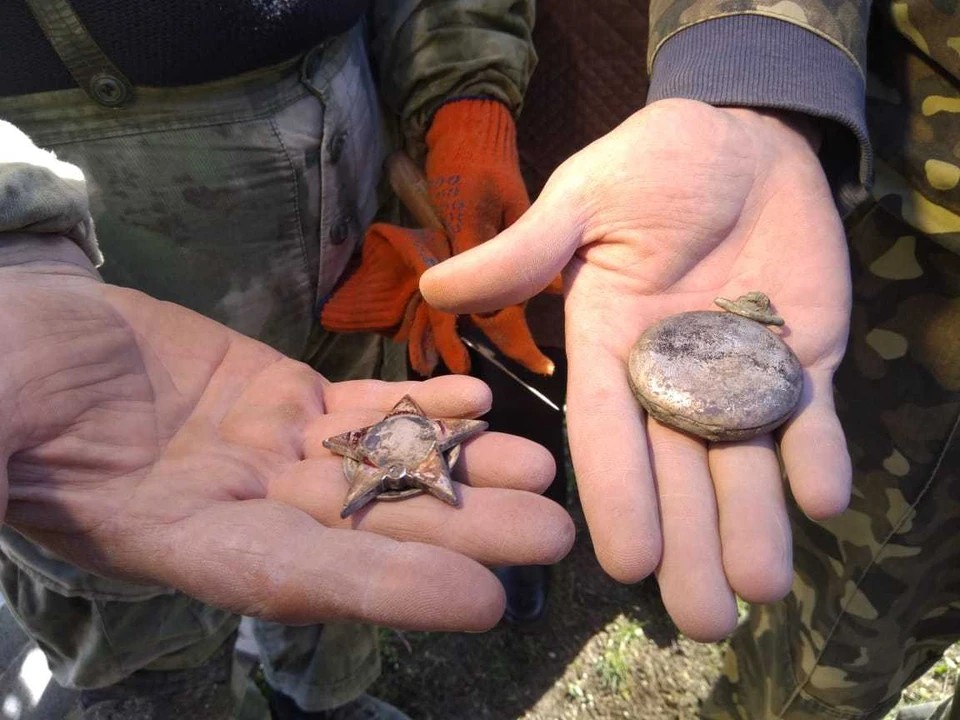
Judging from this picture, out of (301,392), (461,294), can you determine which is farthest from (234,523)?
(461,294)

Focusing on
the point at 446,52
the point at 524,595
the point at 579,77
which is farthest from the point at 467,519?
the point at 524,595

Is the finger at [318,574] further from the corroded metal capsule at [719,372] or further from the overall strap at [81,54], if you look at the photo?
the overall strap at [81,54]

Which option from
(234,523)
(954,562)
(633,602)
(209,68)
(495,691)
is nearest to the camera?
(234,523)

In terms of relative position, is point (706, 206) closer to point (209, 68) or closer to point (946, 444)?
point (946, 444)

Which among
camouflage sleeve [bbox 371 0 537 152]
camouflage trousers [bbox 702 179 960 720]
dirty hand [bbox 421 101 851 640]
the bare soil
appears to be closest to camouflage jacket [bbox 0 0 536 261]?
camouflage sleeve [bbox 371 0 537 152]

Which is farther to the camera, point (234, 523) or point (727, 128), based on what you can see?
point (727, 128)

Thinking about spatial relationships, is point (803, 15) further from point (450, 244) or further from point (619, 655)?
point (619, 655)

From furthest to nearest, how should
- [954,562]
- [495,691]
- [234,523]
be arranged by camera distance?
[495,691], [954,562], [234,523]
